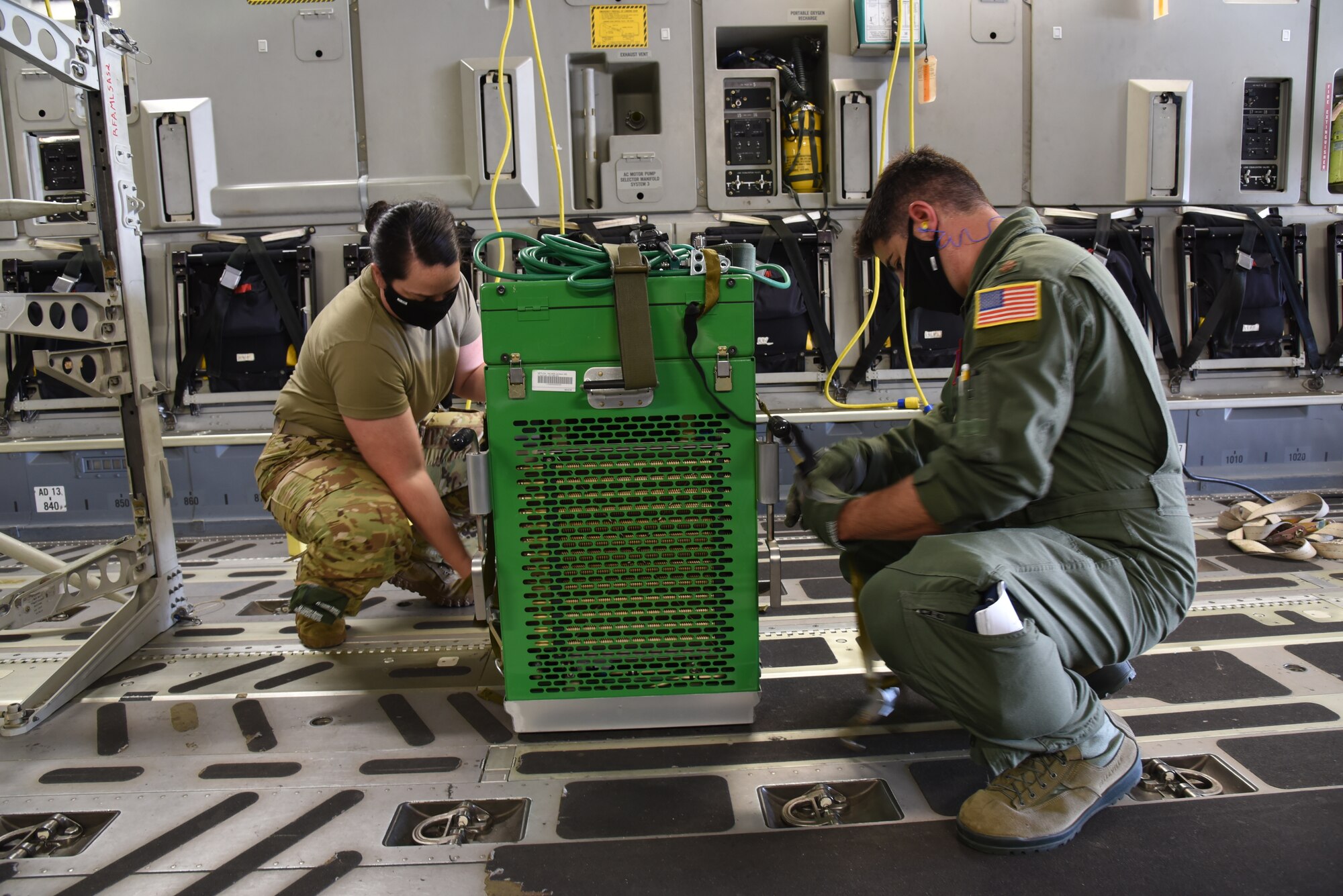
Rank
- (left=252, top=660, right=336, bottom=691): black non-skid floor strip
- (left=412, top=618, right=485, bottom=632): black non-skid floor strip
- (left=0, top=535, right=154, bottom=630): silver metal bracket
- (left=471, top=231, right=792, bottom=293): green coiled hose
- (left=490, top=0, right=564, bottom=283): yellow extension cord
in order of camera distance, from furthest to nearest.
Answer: (left=490, top=0, right=564, bottom=283): yellow extension cord < (left=412, top=618, right=485, bottom=632): black non-skid floor strip < (left=252, top=660, right=336, bottom=691): black non-skid floor strip < (left=0, top=535, right=154, bottom=630): silver metal bracket < (left=471, top=231, right=792, bottom=293): green coiled hose

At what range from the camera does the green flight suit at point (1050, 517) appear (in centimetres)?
157

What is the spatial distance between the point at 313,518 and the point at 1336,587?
346 cm

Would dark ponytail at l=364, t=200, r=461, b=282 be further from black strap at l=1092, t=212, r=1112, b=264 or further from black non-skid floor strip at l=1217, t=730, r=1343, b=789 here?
black strap at l=1092, t=212, r=1112, b=264

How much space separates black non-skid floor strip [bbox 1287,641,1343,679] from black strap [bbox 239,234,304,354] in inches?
174

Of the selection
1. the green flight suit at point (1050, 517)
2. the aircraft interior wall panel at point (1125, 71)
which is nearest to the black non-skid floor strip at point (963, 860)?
the green flight suit at point (1050, 517)

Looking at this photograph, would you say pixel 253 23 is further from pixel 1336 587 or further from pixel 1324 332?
pixel 1324 332

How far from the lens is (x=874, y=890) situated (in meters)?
1.44

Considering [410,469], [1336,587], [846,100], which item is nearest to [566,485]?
[410,469]

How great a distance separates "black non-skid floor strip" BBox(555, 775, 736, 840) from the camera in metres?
1.64

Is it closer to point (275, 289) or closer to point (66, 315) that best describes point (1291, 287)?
point (275, 289)

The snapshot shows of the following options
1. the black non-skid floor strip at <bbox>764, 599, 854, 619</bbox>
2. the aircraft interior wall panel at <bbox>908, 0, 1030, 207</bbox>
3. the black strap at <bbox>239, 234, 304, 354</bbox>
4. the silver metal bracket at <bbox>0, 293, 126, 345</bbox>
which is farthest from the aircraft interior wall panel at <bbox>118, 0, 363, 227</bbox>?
the black non-skid floor strip at <bbox>764, 599, 854, 619</bbox>

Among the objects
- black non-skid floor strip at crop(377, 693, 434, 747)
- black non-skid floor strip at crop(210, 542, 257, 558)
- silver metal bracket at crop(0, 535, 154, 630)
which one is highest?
silver metal bracket at crop(0, 535, 154, 630)

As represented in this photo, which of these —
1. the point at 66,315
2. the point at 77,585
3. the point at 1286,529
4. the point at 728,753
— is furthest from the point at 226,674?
the point at 1286,529

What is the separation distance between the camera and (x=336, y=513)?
2.42m
